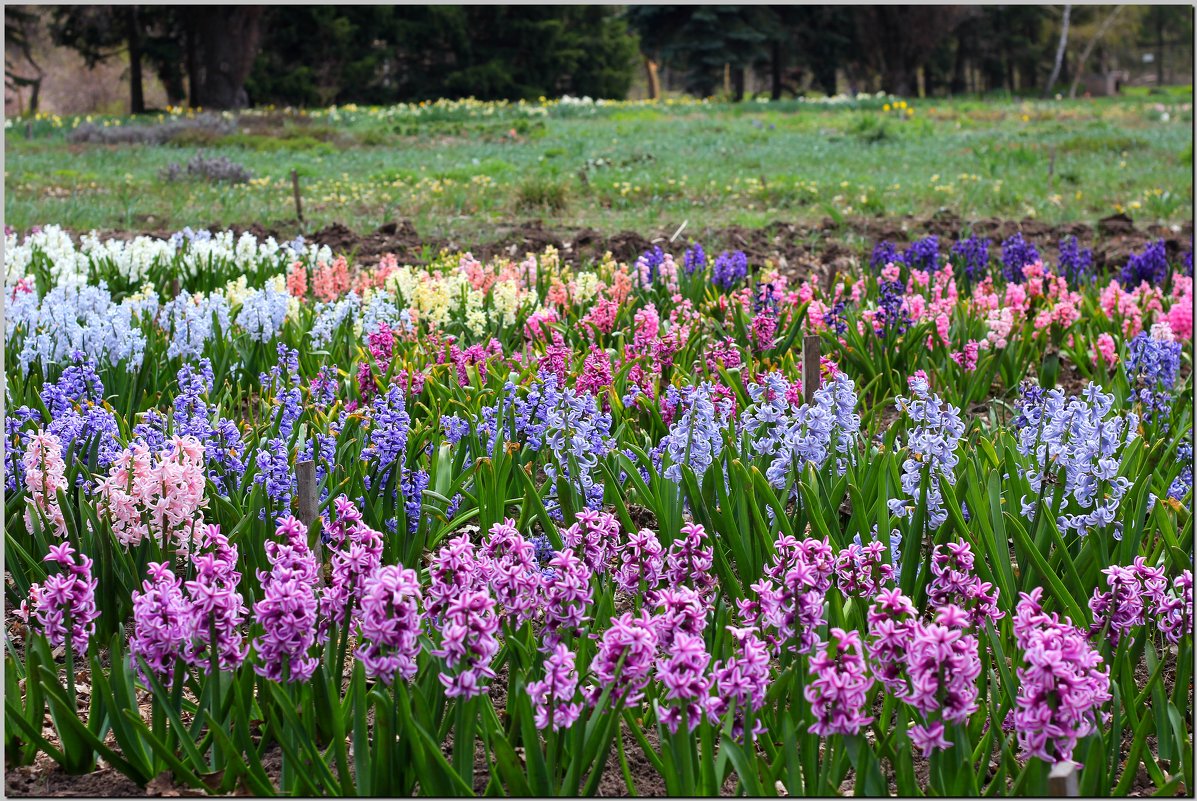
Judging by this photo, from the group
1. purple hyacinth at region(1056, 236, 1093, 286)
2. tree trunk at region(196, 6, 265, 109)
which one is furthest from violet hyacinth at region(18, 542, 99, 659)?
tree trunk at region(196, 6, 265, 109)

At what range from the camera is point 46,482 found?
3135mm

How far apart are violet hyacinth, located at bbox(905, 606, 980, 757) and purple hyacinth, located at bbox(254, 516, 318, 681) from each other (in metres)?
1.08

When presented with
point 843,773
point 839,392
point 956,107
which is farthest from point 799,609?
point 956,107

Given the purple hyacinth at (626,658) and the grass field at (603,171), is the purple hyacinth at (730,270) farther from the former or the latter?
the purple hyacinth at (626,658)

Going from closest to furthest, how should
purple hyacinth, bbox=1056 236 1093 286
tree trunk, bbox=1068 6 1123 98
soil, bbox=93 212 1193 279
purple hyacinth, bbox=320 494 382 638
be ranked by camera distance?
purple hyacinth, bbox=320 494 382 638, purple hyacinth, bbox=1056 236 1093 286, soil, bbox=93 212 1193 279, tree trunk, bbox=1068 6 1123 98

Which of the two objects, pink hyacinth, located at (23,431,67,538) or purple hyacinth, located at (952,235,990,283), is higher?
purple hyacinth, located at (952,235,990,283)

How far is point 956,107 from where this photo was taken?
102ft

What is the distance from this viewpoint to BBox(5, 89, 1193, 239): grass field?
12.0 meters

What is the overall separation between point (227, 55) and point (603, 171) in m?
18.4

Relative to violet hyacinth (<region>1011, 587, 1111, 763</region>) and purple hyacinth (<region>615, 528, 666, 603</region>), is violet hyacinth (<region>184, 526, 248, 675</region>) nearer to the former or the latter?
purple hyacinth (<region>615, 528, 666, 603</region>)

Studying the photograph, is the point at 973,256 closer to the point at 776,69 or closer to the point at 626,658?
the point at 626,658

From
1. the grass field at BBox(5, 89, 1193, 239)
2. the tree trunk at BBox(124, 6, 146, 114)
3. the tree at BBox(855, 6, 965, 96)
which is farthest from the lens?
the tree at BBox(855, 6, 965, 96)

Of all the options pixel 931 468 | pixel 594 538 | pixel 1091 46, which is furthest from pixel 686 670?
pixel 1091 46

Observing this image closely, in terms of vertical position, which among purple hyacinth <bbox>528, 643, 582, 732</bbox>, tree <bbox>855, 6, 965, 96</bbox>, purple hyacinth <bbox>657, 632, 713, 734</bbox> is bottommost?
purple hyacinth <bbox>528, 643, 582, 732</bbox>
